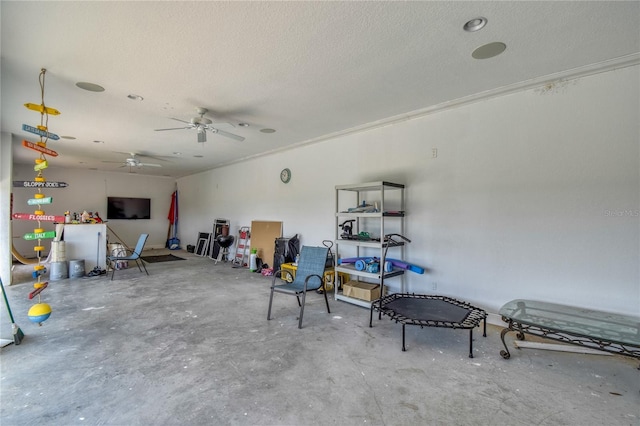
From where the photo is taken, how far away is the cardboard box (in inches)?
153

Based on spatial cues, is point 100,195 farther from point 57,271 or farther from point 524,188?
point 524,188

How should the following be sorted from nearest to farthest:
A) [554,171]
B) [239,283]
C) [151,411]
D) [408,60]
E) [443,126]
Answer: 1. [151,411]
2. [408,60]
3. [554,171]
4. [443,126]
5. [239,283]

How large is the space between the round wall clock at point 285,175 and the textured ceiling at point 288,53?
75.9 inches

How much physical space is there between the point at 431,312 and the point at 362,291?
3.90 ft

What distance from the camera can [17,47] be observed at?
2.33 metres

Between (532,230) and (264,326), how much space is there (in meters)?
3.15

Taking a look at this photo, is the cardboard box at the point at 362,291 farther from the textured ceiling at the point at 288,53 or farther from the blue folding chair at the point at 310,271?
the textured ceiling at the point at 288,53

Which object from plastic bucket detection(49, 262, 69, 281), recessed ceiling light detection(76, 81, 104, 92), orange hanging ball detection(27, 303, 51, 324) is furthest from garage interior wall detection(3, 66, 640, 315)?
plastic bucket detection(49, 262, 69, 281)

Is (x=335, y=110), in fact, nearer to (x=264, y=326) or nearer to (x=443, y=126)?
(x=443, y=126)

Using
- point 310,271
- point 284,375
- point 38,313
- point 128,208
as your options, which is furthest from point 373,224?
point 128,208

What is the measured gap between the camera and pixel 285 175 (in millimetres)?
6012

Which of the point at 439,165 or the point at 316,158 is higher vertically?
the point at 316,158

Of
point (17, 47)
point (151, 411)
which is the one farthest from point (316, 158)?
point (151, 411)

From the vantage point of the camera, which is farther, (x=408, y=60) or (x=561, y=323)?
(x=408, y=60)
